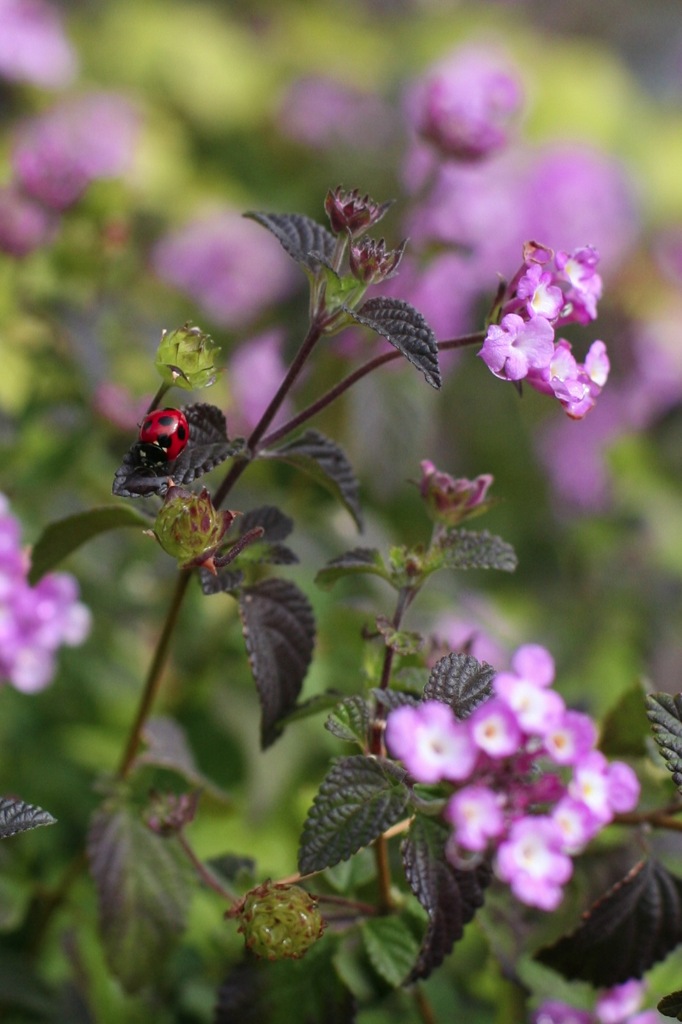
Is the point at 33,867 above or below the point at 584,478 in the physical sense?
below

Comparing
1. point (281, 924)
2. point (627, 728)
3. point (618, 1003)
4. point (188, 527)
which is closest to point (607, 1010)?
point (618, 1003)

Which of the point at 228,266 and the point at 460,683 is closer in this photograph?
the point at 460,683

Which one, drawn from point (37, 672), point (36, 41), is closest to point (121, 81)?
point (36, 41)

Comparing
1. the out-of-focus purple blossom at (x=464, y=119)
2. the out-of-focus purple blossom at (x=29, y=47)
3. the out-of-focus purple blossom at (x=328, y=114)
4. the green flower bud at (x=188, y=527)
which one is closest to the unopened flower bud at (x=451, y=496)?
the green flower bud at (x=188, y=527)

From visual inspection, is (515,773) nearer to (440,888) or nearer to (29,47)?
(440,888)

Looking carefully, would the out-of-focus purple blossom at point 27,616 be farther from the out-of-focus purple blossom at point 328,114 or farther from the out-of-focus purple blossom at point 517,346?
the out-of-focus purple blossom at point 328,114

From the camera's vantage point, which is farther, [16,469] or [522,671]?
[16,469]

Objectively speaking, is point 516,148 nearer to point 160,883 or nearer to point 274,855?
point 274,855
